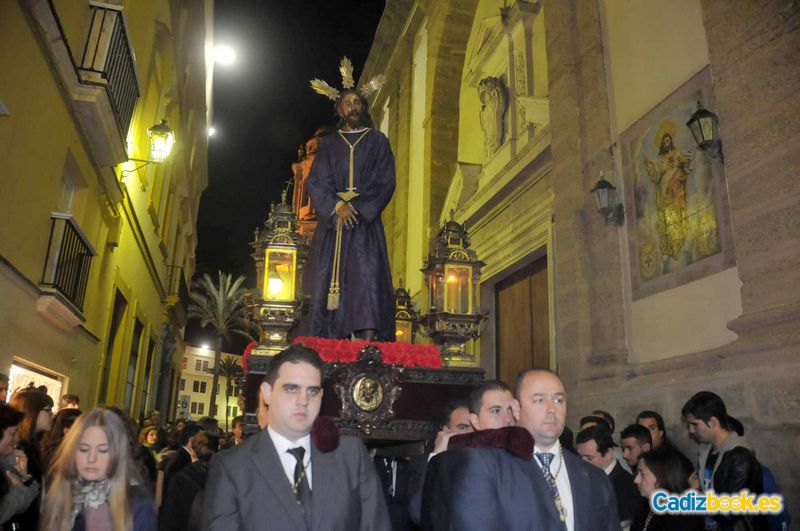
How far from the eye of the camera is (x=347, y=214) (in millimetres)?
6090

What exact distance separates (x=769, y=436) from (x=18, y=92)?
7200 mm

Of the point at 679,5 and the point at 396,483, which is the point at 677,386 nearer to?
the point at 396,483

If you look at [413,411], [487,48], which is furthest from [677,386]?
[487,48]

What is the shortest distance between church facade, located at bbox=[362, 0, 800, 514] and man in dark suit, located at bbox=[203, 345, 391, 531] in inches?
148

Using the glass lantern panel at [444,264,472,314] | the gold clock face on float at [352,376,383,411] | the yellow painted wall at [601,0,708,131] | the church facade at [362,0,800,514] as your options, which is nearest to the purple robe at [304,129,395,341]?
the glass lantern panel at [444,264,472,314]

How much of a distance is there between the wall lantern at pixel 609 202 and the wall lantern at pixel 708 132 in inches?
68.8

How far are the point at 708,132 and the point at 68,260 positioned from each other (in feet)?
24.3

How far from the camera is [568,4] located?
955 cm

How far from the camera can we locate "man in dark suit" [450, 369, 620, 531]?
256cm

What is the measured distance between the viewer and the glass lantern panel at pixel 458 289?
20.4 feet

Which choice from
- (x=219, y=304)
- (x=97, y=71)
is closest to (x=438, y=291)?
(x=97, y=71)

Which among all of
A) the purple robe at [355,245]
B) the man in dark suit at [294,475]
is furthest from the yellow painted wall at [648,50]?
the man in dark suit at [294,475]

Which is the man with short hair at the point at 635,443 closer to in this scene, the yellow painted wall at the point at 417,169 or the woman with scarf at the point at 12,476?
the woman with scarf at the point at 12,476

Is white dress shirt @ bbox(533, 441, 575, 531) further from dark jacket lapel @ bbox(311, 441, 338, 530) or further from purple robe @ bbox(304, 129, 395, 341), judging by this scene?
purple robe @ bbox(304, 129, 395, 341)
